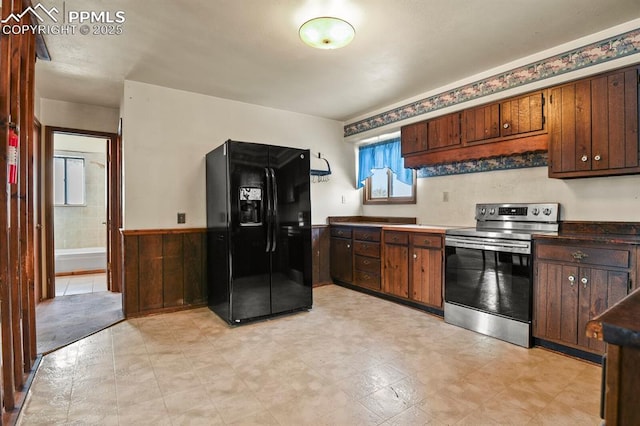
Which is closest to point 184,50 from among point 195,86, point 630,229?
point 195,86

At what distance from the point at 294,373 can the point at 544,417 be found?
1.45 meters

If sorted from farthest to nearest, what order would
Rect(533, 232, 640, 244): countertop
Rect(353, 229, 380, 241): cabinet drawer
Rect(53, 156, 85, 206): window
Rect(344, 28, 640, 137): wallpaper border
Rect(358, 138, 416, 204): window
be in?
Rect(53, 156, 85, 206): window → Rect(358, 138, 416, 204): window → Rect(353, 229, 380, 241): cabinet drawer → Rect(344, 28, 640, 137): wallpaper border → Rect(533, 232, 640, 244): countertop

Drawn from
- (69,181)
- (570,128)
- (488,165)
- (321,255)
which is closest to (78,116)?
(69,181)

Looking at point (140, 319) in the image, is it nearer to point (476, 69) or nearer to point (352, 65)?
point (352, 65)

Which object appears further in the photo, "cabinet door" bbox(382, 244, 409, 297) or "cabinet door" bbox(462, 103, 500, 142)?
"cabinet door" bbox(382, 244, 409, 297)

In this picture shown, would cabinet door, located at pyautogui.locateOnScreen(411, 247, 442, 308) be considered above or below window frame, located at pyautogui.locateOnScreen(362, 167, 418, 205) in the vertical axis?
below

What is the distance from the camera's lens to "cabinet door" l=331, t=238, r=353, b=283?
4434 mm

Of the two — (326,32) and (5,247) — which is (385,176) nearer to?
(326,32)

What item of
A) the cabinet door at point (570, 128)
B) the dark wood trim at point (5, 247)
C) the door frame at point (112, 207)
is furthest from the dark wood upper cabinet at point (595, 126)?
the door frame at point (112, 207)

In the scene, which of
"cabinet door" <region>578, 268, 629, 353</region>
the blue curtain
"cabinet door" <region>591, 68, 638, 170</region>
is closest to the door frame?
the blue curtain

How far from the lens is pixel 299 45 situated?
270cm

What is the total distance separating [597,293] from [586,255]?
266mm

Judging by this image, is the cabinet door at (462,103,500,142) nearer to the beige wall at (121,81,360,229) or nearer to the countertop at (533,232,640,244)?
the countertop at (533,232,640,244)

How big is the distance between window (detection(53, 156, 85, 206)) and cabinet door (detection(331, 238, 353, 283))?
493 cm
